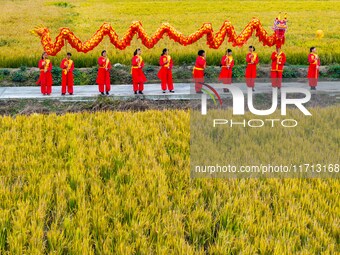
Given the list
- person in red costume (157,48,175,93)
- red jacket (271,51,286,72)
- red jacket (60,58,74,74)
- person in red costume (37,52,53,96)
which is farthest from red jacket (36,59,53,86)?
red jacket (271,51,286,72)

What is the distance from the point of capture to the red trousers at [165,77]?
1168 cm

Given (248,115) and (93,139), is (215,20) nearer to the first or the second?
(248,115)

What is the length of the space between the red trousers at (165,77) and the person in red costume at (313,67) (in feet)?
12.3

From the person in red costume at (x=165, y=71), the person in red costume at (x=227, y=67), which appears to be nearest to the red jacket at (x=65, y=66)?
the person in red costume at (x=165, y=71)

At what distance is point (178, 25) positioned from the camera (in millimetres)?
25141

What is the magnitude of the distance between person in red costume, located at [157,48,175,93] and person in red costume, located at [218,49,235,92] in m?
1.40

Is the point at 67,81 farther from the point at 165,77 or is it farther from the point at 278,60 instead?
the point at 278,60

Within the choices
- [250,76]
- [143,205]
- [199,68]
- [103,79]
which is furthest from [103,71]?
[143,205]

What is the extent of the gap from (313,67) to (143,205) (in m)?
8.73

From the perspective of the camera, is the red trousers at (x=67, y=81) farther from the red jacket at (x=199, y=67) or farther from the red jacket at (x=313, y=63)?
the red jacket at (x=313, y=63)

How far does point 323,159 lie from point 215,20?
74.7 feet

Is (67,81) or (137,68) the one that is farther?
(67,81)

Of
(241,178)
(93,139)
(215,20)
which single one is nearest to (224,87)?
(93,139)

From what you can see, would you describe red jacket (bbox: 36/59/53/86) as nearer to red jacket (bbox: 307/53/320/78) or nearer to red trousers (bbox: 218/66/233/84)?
red trousers (bbox: 218/66/233/84)
